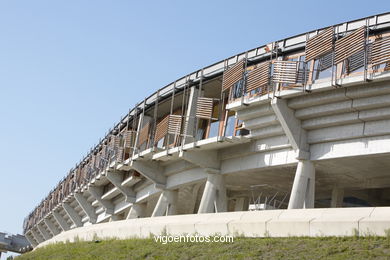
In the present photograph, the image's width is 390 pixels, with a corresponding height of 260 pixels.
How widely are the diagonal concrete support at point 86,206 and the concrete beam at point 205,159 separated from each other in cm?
2437

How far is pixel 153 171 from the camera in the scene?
36.9 meters

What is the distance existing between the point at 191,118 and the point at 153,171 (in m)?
5.16

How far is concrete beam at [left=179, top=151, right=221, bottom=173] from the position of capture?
3078cm

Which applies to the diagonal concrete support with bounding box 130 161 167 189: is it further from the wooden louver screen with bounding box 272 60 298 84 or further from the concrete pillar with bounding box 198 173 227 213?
the wooden louver screen with bounding box 272 60 298 84

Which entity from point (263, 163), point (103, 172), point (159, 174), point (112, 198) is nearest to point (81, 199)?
point (112, 198)

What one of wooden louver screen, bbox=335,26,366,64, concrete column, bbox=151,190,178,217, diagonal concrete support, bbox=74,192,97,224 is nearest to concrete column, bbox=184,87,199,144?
concrete column, bbox=151,190,178,217

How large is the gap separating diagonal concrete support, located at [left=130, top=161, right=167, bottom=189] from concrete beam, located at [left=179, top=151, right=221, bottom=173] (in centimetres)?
611

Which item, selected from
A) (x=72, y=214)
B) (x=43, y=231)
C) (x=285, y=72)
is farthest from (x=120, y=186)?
(x=43, y=231)

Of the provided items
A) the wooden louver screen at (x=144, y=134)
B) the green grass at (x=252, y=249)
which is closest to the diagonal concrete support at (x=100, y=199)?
the wooden louver screen at (x=144, y=134)

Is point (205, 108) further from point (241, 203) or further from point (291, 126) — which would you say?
point (241, 203)

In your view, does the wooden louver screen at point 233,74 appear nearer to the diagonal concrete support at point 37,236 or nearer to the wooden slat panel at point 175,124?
the wooden slat panel at point 175,124

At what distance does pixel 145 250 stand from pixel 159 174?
1565 cm

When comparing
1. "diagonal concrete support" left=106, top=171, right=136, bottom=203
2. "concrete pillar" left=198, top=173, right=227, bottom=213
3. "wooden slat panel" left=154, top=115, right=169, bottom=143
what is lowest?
"concrete pillar" left=198, top=173, right=227, bottom=213

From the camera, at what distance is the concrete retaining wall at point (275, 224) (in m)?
17.2
